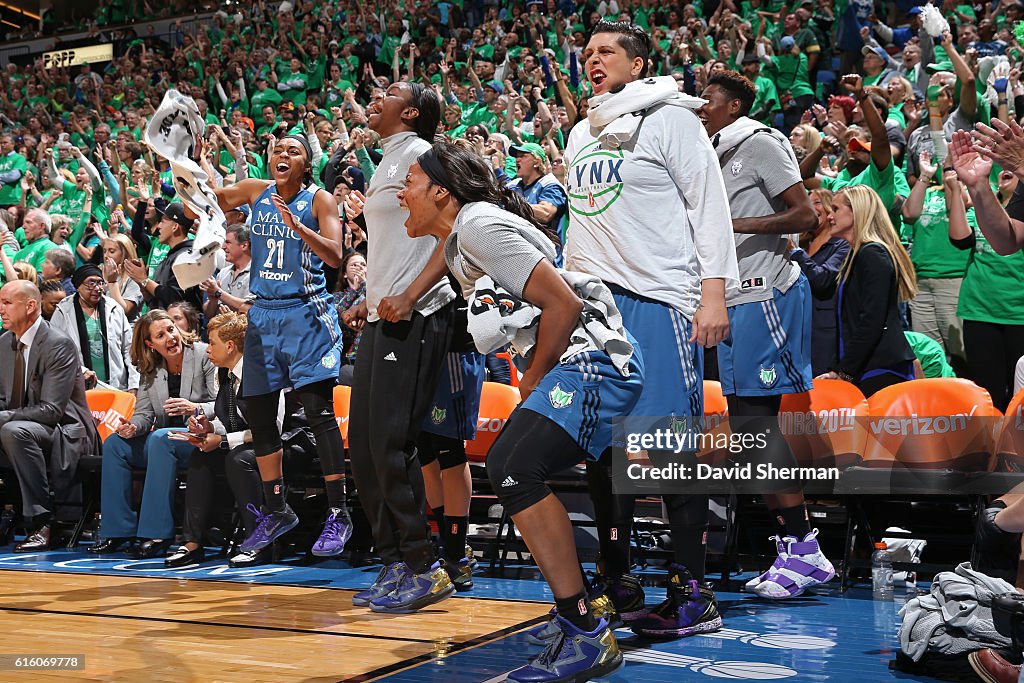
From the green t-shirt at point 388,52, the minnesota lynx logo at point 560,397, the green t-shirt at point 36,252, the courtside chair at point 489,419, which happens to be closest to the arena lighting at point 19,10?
the green t-shirt at point 388,52

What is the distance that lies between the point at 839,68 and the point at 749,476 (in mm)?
8388

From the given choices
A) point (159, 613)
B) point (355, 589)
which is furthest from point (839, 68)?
point (159, 613)

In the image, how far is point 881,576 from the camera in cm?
478

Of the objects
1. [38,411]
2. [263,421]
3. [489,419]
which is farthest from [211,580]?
[38,411]

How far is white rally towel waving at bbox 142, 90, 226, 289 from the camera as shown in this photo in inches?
250

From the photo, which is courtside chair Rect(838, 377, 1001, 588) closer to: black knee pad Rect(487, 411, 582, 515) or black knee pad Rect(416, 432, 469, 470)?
black knee pad Rect(416, 432, 469, 470)

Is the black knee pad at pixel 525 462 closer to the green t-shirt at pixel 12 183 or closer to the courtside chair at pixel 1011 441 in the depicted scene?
the courtside chair at pixel 1011 441

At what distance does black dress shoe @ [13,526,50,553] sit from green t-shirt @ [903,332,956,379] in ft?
17.8

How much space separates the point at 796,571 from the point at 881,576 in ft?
1.45

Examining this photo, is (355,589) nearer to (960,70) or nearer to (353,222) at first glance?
(353,222)

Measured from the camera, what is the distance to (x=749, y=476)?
4.74m

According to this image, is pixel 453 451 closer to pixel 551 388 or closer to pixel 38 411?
pixel 551 388

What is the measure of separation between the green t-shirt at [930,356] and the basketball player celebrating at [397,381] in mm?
3384

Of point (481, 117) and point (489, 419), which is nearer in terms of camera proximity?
point (489, 419)
